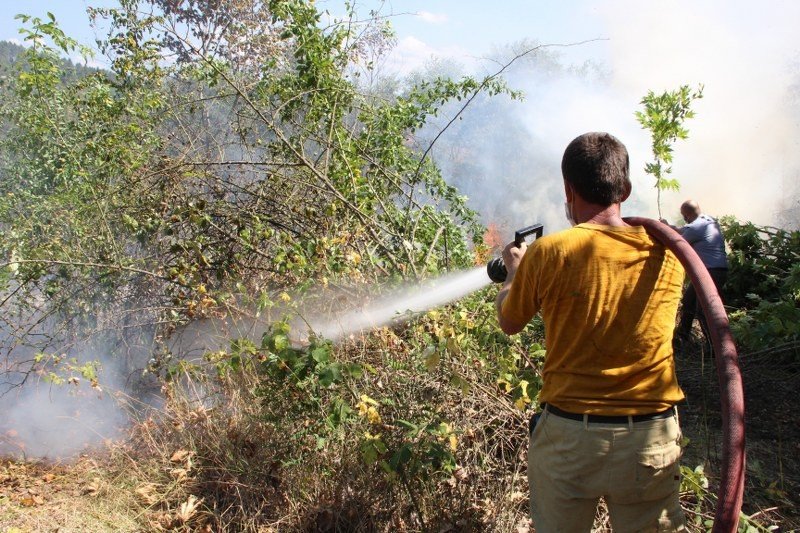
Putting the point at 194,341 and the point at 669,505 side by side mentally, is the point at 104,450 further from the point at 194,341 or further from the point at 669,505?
the point at 669,505

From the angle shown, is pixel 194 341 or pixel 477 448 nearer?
pixel 477 448

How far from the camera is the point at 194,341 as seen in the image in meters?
5.54

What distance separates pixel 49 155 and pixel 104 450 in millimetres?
4348

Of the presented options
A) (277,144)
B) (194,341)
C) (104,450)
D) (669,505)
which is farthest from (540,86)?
(669,505)

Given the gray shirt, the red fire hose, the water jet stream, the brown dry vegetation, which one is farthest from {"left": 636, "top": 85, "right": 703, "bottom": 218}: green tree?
the gray shirt

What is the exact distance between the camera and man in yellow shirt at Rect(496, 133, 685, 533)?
2010 millimetres

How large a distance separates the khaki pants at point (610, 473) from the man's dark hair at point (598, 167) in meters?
0.77

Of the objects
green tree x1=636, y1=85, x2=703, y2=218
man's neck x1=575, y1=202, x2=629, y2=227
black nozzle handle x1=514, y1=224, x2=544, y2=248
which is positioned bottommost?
black nozzle handle x1=514, y1=224, x2=544, y2=248

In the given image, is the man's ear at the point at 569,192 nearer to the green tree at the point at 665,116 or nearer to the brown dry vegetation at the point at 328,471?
the brown dry vegetation at the point at 328,471

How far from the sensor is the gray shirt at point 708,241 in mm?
6559

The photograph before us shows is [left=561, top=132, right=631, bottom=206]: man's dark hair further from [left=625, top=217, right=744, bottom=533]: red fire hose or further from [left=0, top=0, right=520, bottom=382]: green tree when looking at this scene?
[left=0, top=0, right=520, bottom=382]: green tree

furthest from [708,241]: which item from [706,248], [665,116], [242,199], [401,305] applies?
[242,199]

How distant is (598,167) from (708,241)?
5.28m

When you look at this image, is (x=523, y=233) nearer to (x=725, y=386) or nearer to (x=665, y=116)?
(x=725, y=386)
